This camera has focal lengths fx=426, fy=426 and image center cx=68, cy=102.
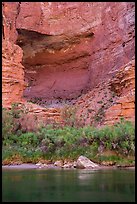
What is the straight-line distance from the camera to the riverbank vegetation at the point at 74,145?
23578 mm

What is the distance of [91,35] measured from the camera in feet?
139

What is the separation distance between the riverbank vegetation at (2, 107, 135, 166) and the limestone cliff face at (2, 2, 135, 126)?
13.4m

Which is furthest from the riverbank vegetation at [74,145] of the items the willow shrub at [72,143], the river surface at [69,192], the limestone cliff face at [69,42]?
the limestone cliff face at [69,42]

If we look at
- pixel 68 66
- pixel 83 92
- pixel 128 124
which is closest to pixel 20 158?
pixel 128 124

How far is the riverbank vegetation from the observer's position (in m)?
23.6

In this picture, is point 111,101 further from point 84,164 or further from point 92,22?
point 84,164

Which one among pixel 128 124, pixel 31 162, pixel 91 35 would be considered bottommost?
pixel 31 162

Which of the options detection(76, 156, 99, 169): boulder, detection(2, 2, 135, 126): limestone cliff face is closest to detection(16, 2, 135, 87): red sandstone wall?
detection(2, 2, 135, 126): limestone cliff face

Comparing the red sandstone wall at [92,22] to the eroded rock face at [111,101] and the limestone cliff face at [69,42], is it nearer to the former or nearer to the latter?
the limestone cliff face at [69,42]

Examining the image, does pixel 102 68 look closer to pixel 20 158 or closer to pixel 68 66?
pixel 68 66

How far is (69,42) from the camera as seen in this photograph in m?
42.8

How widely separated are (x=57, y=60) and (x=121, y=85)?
12611 mm

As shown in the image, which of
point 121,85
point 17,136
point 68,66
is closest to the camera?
point 17,136

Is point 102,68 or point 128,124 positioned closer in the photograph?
point 128,124
